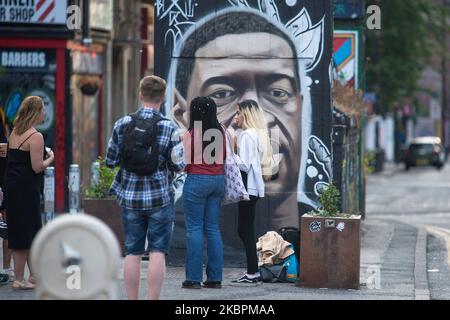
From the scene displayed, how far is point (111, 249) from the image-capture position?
695cm

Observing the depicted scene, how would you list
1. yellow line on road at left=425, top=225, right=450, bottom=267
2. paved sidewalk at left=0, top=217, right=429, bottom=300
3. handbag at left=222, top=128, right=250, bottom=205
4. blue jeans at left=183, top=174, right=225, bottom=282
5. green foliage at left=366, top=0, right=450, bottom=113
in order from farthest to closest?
green foliage at left=366, top=0, right=450, bottom=113, yellow line on road at left=425, top=225, right=450, bottom=267, handbag at left=222, top=128, right=250, bottom=205, blue jeans at left=183, top=174, right=225, bottom=282, paved sidewalk at left=0, top=217, right=429, bottom=300

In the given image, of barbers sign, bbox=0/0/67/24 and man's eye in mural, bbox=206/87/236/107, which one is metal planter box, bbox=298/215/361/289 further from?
barbers sign, bbox=0/0/67/24

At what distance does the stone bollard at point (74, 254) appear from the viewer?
6953 mm

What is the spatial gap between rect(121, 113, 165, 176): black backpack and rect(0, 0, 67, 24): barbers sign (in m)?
14.6

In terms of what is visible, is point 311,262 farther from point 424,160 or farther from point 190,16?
point 424,160

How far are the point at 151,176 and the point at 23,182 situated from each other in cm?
192

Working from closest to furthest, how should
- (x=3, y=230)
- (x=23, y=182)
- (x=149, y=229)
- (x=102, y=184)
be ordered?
(x=149, y=229), (x=23, y=182), (x=3, y=230), (x=102, y=184)

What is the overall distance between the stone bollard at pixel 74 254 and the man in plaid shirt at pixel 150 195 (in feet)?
8.18

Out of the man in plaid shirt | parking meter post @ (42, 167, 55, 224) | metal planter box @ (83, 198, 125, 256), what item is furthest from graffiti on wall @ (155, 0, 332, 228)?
parking meter post @ (42, 167, 55, 224)

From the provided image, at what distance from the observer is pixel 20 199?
440 inches

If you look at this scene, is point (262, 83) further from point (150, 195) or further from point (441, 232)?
point (441, 232)

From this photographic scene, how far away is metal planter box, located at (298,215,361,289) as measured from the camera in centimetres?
1171

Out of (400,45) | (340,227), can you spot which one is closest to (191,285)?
(340,227)

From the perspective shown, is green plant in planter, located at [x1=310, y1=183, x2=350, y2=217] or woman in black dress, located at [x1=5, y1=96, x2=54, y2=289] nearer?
woman in black dress, located at [x1=5, y1=96, x2=54, y2=289]
